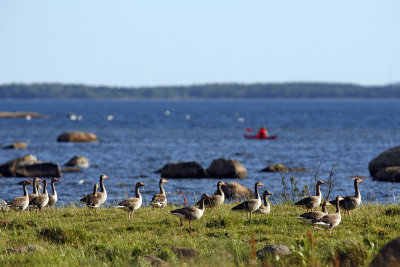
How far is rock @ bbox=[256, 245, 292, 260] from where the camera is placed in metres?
12.8

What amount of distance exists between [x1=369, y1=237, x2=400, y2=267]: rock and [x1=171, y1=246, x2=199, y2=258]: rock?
3785 millimetres

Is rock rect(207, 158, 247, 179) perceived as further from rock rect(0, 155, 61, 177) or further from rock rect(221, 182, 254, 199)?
rock rect(0, 155, 61, 177)

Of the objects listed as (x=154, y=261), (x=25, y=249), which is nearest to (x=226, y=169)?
(x=25, y=249)

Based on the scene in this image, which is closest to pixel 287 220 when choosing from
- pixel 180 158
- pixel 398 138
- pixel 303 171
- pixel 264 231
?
pixel 264 231

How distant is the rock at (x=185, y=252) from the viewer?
42.2 ft

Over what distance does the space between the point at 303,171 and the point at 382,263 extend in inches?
1224

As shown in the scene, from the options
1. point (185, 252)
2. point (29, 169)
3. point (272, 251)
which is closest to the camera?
point (272, 251)

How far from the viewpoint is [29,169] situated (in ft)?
123

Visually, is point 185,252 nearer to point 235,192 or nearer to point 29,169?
point 235,192

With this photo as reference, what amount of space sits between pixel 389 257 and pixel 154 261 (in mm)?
4608

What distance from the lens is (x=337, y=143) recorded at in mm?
70375

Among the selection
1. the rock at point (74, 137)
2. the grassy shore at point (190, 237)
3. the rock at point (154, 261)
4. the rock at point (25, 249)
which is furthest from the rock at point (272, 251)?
the rock at point (74, 137)

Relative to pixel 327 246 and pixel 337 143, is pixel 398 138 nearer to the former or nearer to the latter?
pixel 337 143

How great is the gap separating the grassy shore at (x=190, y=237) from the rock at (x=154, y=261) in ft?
0.57
